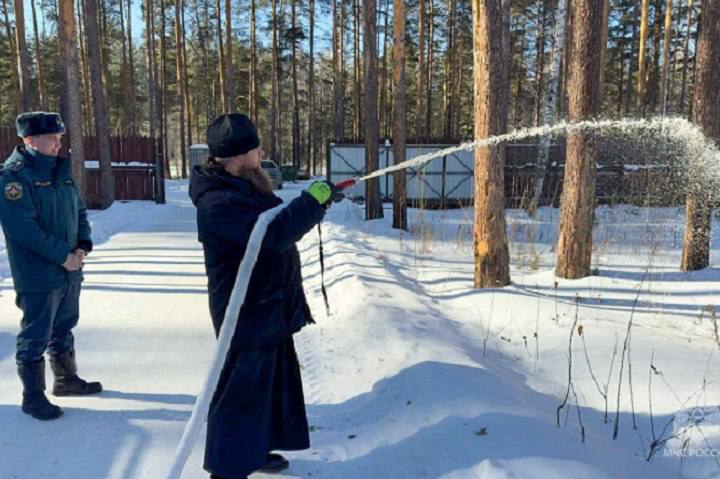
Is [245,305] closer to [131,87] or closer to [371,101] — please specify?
[371,101]

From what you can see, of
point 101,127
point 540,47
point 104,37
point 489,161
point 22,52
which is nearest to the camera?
point 489,161

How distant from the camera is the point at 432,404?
3414mm

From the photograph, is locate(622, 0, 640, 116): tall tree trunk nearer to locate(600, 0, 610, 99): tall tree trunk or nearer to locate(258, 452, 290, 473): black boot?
locate(600, 0, 610, 99): tall tree trunk

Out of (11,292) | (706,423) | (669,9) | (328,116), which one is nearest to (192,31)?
(328,116)

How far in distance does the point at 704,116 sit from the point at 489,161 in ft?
12.3

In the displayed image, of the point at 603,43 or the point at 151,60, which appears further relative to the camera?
the point at 151,60

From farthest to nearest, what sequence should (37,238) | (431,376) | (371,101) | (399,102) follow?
1. (371,101)
2. (399,102)
3. (431,376)
4. (37,238)

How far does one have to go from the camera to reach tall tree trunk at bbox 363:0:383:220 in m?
13.4

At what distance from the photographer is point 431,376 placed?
3.85 m

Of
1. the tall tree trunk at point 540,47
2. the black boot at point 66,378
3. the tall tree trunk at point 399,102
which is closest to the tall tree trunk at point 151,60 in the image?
the tall tree trunk at point 399,102

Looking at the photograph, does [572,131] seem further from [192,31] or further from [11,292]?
[192,31]

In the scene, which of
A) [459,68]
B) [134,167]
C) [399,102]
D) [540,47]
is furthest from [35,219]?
[459,68]

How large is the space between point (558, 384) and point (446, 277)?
3.84 meters

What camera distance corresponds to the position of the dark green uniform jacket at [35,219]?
3400 mm
